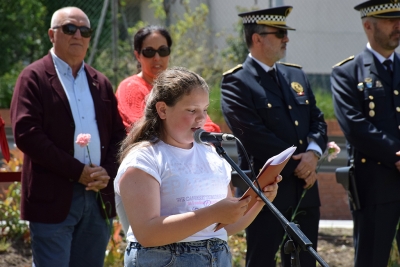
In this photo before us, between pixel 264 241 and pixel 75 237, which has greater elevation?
pixel 75 237

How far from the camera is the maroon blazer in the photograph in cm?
398

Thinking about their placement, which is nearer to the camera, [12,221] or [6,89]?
[12,221]

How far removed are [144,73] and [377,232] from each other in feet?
6.60

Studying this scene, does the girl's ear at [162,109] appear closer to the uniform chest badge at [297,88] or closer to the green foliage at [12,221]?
the uniform chest badge at [297,88]

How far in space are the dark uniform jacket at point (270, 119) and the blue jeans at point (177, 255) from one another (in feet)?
5.60

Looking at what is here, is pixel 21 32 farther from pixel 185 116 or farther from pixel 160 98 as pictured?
pixel 185 116

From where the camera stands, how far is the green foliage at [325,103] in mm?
8406

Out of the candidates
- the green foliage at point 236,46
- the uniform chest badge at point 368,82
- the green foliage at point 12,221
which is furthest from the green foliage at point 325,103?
the green foliage at point 12,221

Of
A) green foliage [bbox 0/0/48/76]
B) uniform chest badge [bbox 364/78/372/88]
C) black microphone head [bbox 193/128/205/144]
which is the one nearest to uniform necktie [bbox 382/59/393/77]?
uniform chest badge [bbox 364/78/372/88]

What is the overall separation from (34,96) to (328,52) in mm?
6064

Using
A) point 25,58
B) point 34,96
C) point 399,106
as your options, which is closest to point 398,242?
point 399,106

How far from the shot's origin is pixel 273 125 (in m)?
4.52

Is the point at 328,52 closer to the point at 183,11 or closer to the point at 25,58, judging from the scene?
the point at 183,11

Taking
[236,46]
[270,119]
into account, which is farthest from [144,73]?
[236,46]
